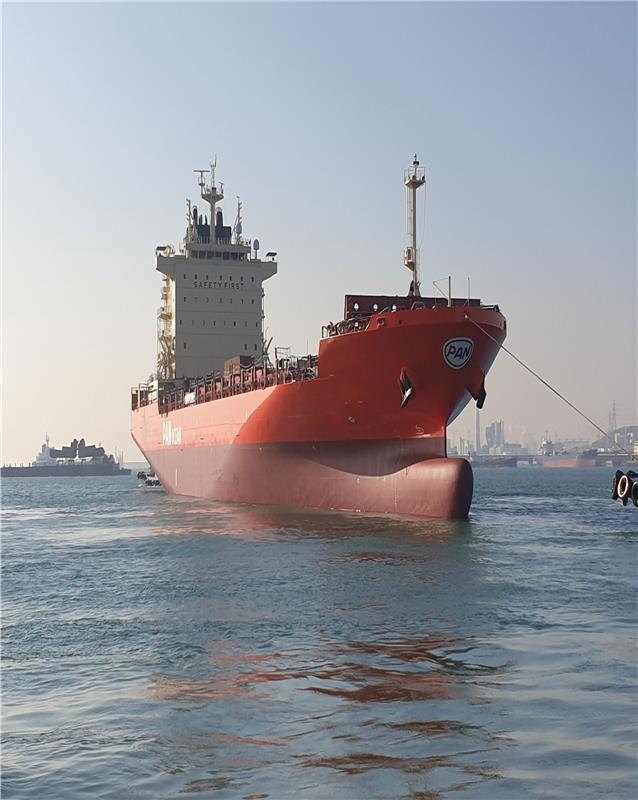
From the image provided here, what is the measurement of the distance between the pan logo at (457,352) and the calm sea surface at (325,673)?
6.55 m

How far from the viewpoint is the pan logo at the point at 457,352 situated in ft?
82.3

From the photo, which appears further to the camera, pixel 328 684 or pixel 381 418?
pixel 381 418

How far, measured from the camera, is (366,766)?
6.80 m

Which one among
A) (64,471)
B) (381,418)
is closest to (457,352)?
(381,418)

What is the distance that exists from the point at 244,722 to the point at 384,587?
24.3 feet

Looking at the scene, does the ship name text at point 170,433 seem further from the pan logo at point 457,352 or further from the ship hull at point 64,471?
the ship hull at point 64,471

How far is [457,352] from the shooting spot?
82.7 feet

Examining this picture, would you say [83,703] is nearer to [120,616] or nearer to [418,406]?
[120,616]

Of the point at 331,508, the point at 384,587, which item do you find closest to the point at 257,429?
the point at 331,508

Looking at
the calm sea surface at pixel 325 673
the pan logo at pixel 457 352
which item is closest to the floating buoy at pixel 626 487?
the calm sea surface at pixel 325 673

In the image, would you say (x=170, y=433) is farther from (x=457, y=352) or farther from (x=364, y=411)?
(x=457, y=352)

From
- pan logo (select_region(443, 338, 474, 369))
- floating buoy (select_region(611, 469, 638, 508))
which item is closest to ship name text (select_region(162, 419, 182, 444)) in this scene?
pan logo (select_region(443, 338, 474, 369))

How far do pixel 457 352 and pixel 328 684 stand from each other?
55.9ft

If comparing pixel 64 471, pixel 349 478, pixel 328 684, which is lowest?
pixel 64 471
